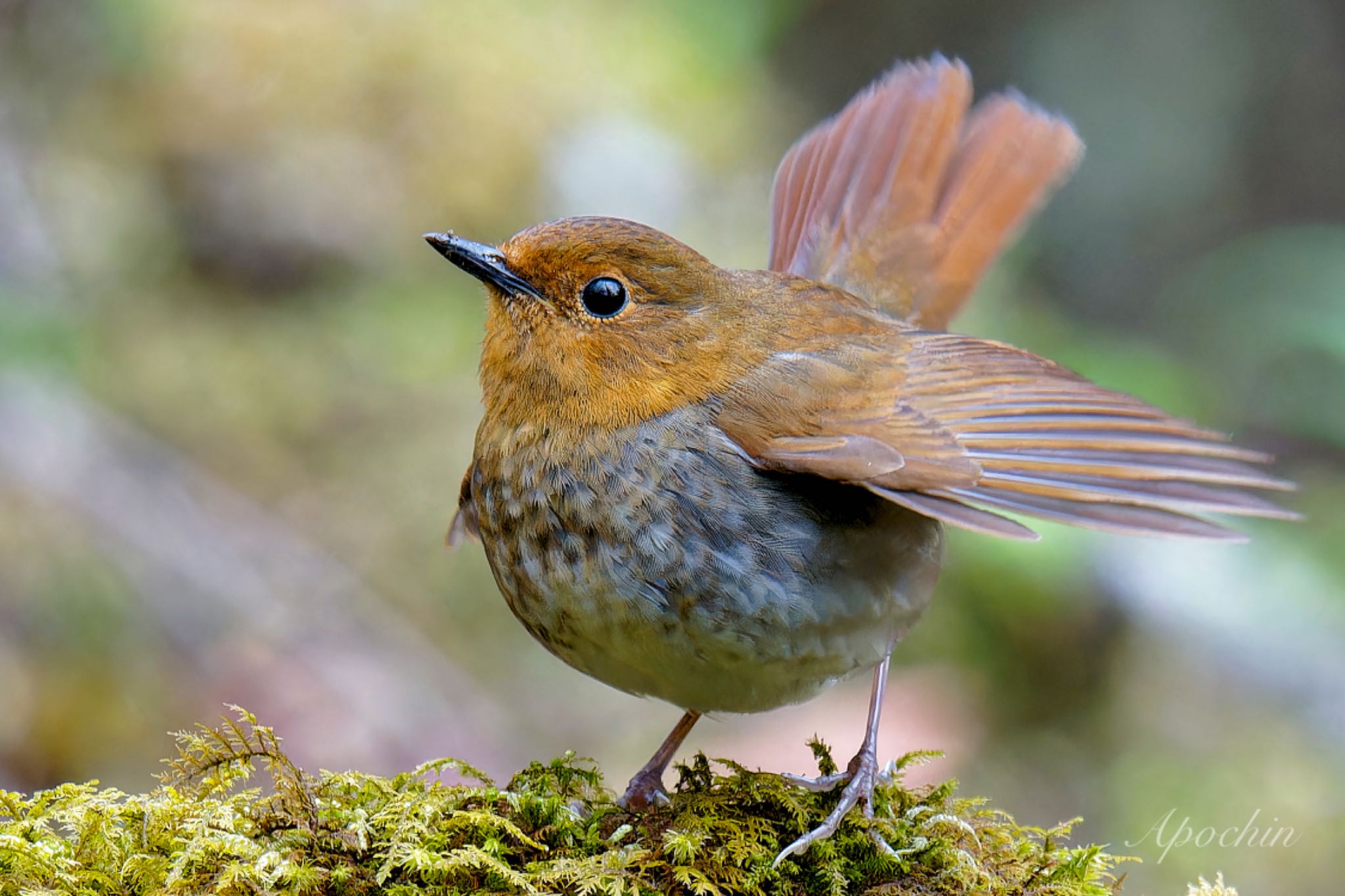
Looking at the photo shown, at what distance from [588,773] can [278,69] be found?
204 inches

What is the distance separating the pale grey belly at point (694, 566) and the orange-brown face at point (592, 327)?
9 centimetres

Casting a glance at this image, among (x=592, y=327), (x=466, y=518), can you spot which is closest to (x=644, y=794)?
(x=466, y=518)

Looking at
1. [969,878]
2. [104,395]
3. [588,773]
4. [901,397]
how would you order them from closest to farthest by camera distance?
[969,878]
[588,773]
[901,397]
[104,395]

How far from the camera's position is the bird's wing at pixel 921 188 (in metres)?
3.86

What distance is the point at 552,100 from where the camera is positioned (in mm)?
6914

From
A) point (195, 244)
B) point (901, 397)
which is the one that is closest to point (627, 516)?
point (901, 397)

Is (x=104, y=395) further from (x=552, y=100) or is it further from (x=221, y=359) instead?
(x=552, y=100)

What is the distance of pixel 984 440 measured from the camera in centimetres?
269

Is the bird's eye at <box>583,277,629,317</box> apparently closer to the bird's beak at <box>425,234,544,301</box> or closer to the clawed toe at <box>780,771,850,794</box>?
the bird's beak at <box>425,234,544,301</box>

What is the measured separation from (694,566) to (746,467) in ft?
0.91

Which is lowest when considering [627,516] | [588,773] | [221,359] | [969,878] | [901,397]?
[969,878]

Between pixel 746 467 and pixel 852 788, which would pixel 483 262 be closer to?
pixel 746 467
